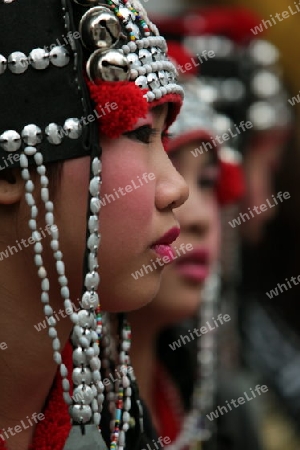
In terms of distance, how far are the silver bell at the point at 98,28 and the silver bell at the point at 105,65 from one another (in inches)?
0.6

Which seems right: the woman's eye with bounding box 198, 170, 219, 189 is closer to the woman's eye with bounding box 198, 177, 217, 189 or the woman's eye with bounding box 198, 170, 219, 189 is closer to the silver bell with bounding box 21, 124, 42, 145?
the woman's eye with bounding box 198, 177, 217, 189

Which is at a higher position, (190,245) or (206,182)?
(206,182)

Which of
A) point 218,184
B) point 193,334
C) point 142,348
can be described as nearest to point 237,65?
point 218,184

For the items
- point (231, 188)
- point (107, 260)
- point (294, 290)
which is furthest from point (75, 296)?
point (294, 290)

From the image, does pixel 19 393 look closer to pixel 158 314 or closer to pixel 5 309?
pixel 5 309

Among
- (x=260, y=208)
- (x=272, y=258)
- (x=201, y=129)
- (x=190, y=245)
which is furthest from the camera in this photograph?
(x=272, y=258)

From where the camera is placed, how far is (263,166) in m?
4.28

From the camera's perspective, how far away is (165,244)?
1633 millimetres

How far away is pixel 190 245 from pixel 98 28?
3.86ft

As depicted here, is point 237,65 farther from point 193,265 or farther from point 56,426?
point 56,426

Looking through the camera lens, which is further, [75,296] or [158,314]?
[158,314]

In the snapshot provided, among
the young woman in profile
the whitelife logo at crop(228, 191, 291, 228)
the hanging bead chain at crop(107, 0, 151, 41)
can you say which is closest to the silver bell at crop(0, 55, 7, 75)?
the hanging bead chain at crop(107, 0, 151, 41)

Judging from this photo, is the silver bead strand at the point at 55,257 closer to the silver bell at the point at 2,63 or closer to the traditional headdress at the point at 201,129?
the silver bell at the point at 2,63

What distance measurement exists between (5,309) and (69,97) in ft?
1.22
